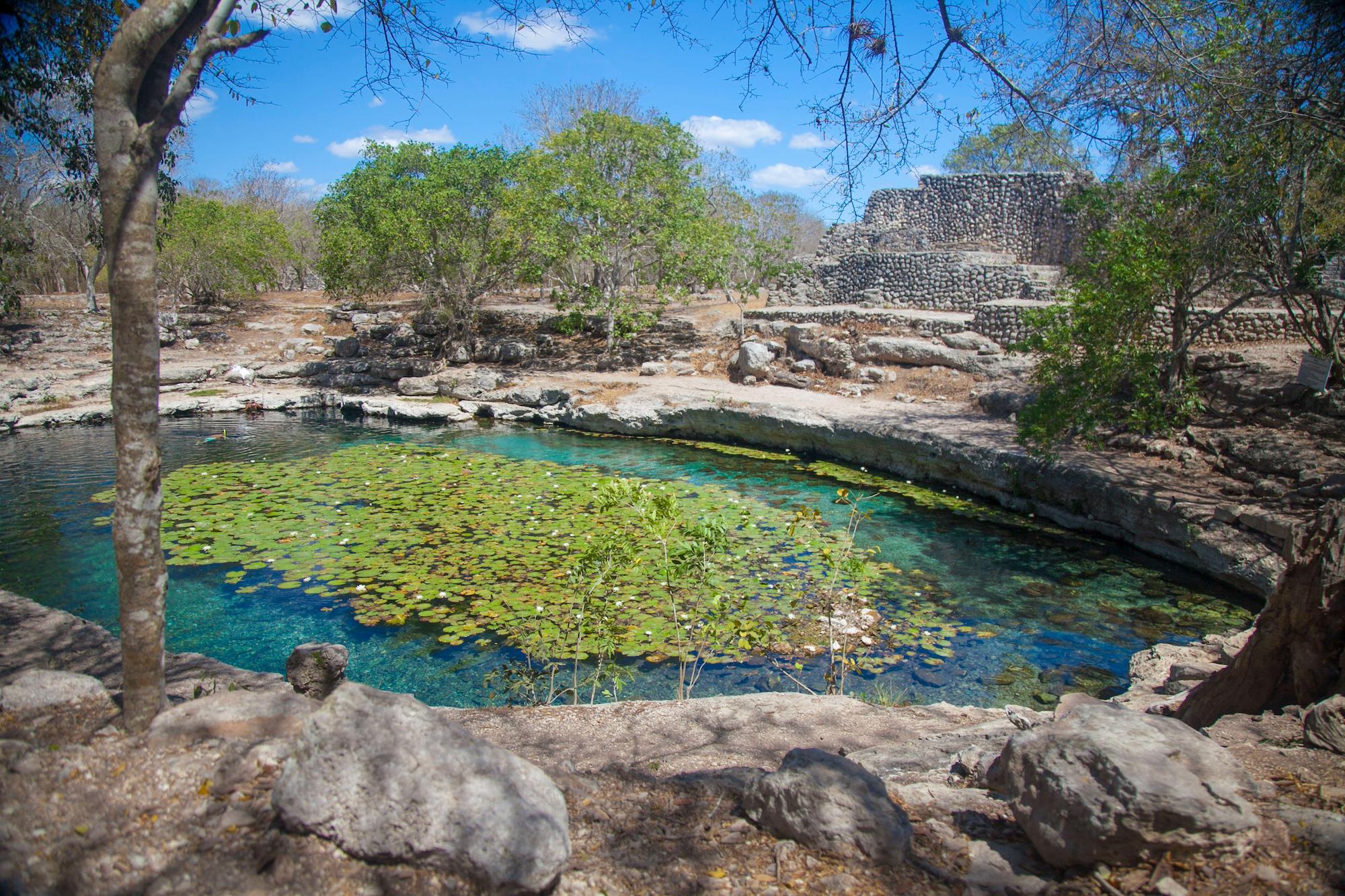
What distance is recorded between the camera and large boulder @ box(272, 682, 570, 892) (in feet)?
5.94

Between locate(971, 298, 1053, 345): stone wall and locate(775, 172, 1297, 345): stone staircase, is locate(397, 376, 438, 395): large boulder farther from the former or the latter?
locate(971, 298, 1053, 345): stone wall

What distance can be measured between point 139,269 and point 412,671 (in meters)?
4.18

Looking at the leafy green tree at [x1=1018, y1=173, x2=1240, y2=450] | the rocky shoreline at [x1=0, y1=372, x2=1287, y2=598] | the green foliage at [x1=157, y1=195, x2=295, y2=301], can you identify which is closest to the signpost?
the leafy green tree at [x1=1018, y1=173, x2=1240, y2=450]

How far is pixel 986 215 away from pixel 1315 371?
16.2m

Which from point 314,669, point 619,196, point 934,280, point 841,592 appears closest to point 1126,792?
point 314,669

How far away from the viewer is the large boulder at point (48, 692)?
2.64 metres

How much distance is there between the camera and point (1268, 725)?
2.93 meters

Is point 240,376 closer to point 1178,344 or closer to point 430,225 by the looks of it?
point 430,225

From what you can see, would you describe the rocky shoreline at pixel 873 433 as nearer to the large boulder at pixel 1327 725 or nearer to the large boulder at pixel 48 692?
the large boulder at pixel 1327 725

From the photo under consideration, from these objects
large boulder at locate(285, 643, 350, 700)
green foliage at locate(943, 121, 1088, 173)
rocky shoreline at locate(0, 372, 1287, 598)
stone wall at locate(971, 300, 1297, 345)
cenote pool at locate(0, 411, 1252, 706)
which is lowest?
cenote pool at locate(0, 411, 1252, 706)

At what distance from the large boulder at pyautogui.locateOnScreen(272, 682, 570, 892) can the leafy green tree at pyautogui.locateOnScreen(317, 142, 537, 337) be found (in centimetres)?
1799

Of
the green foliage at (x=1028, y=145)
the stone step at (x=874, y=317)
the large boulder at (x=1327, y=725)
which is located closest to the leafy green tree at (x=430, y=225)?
the stone step at (x=874, y=317)

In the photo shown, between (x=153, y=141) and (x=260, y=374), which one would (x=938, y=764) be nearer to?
(x=153, y=141)

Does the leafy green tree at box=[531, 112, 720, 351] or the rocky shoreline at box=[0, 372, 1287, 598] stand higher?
the leafy green tree at box=[531, 112, 720, 351]
